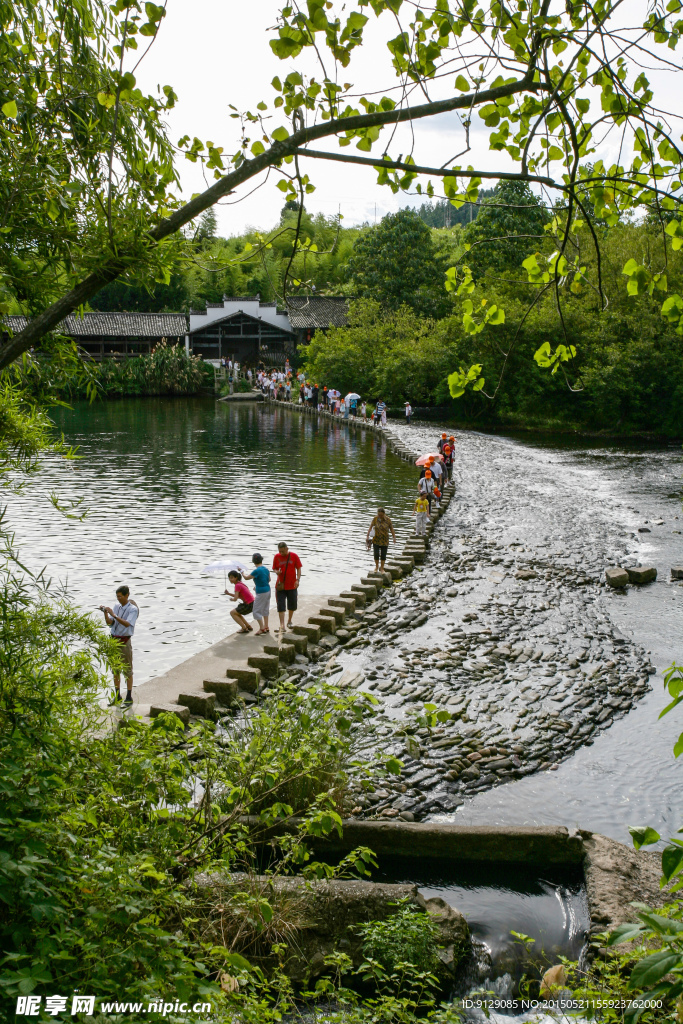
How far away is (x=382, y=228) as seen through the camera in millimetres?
59188

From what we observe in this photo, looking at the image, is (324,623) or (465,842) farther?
(324,623)

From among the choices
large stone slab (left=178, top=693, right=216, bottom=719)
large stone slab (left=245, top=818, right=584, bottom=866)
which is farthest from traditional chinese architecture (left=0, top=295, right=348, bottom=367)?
A: large stone slab (left=245, top=818, right=584, bottom=866)

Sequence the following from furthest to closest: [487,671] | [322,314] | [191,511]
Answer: [322,314]
[191,511]
[487,671]

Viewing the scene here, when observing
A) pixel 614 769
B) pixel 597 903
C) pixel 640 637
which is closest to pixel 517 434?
pixel 640 637

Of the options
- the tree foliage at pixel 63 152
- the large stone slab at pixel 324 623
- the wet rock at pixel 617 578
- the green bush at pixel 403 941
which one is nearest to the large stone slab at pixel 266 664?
the large stone slab at pixel 324 623

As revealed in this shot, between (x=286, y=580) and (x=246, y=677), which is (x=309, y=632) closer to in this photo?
(x=286, y=580)

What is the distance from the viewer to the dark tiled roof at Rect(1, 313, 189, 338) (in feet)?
195

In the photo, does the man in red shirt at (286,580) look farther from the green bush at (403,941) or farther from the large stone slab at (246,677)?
the green bush at (403,941)

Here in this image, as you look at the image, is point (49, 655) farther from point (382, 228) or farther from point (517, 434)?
point (382, 228)

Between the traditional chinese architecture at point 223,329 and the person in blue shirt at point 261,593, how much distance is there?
49375 mm

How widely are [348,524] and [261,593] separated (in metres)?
9.32

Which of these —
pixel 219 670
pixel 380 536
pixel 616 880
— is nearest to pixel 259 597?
pixel 219 670

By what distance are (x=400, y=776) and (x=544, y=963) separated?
8.92 feet

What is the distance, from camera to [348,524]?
70.3ft
